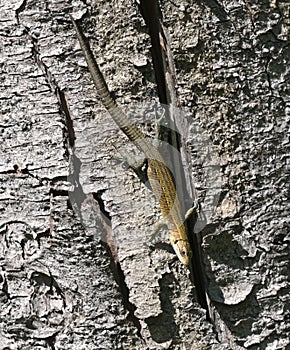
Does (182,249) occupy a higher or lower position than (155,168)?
lower

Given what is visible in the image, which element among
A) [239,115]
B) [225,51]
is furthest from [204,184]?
[225,51]

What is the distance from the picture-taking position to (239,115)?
61.7 inches

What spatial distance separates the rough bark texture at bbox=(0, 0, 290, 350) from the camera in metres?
1.52

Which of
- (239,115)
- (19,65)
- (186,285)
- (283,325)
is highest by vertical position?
(19,65)

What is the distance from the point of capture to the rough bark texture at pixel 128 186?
1.52 metres

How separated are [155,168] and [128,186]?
8 centimetres

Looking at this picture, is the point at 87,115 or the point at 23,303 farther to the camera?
the point at 23,303

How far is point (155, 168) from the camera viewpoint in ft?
5.30

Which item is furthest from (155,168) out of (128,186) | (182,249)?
(182,249)

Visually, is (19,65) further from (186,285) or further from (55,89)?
(186,285)

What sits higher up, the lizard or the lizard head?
the lizard

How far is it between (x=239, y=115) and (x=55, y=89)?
0.45m

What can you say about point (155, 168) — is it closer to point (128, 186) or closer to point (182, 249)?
point (128, 186)

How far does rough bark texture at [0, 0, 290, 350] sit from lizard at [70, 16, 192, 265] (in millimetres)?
24
